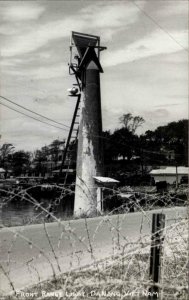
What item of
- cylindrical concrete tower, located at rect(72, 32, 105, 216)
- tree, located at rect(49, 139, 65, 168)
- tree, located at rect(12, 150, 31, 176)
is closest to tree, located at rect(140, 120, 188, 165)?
tree, located at rect(49, 139, 65, 168)

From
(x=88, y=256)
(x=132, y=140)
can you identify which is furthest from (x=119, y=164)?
(x=88, y=256)

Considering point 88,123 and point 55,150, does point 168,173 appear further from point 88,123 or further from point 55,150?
point 88,123

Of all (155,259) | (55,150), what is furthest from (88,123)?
(55,150)

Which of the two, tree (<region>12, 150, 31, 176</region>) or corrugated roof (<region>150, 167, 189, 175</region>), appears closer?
corrugated roof (<region>150, 167, 189, 175</region>)

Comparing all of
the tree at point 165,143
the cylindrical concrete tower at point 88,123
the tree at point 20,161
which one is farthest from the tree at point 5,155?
the cylindrical concrete tower at point 88,123

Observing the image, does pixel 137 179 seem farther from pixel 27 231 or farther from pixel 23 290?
pixel 23 290

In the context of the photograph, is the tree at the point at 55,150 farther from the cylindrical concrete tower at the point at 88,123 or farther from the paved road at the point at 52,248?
the paved road at the point at 52,248

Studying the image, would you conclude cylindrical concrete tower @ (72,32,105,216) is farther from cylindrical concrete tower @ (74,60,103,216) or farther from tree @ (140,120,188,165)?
tree @ (140,120,188,165)
